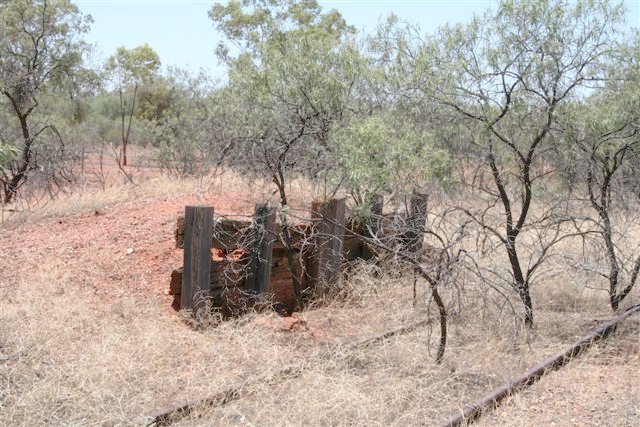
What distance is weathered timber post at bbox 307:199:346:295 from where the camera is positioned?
8086mm

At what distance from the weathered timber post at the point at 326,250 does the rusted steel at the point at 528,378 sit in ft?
9.22

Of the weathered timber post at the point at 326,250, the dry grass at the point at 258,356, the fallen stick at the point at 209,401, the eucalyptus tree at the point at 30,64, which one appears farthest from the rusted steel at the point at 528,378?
the eucalyptus tree at the point at 30,64

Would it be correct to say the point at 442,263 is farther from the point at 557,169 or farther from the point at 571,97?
the point at 557,169

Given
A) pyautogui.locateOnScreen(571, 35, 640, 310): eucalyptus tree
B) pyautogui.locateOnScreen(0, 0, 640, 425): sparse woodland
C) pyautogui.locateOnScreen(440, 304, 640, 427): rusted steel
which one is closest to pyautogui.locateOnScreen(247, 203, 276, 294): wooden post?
pyautogui.locateOnScreen(0, 0, 640, 425): sparse woodland

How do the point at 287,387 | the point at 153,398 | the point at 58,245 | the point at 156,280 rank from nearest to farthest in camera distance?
the point at 153,398
the point at 287,387
the point at 156,280
the point at 58,245

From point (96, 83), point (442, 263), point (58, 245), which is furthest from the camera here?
point (96, 83)

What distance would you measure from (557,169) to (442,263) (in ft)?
12.4

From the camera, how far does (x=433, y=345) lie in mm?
6660

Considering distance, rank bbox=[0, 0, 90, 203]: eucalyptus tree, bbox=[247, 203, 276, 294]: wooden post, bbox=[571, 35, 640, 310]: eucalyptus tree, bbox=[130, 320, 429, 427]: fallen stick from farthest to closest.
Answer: bbox=[0, 0, 90, 203]: eucalyptus tree < bbox=[571, 35, 640, 310]: eucalyptus tree < bbox=[247, 203, 276, 294]: wooden post < bbox=[130, 320, 429, 427]: fallen stick

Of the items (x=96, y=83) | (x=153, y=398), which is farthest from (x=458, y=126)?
(x=96, y=83)

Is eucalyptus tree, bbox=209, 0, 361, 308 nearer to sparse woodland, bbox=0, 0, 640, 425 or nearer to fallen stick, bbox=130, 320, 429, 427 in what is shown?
sparse woodland, bbox=0, 0, 640, 425

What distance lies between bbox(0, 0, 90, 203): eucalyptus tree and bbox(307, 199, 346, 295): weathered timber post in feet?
20.7

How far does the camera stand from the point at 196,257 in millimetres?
6875

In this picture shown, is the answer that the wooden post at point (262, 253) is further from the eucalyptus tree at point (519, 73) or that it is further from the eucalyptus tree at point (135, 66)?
the eucalyptus tree at point (135, 66)
